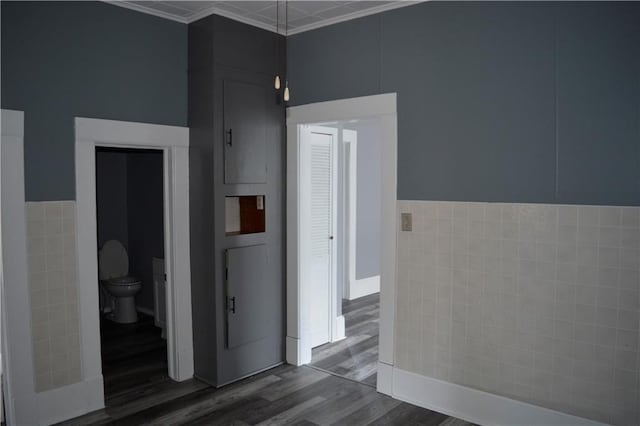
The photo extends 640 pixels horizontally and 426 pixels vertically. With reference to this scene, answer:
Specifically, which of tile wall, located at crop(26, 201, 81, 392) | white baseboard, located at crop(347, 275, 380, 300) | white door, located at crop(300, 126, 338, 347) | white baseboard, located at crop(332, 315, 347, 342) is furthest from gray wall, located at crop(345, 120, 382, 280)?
tile wall, located at crop(26, 201, 81, 392)

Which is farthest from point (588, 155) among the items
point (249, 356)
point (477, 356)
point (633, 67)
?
point (249, 356)

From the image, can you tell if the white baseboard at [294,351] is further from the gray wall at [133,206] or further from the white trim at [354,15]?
the white trim at [354,15]

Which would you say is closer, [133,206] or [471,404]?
[471,404]

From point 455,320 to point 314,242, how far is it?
69.3 inches

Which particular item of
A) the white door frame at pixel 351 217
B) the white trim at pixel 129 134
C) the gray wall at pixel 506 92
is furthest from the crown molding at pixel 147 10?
the white door frame at pixel 351 217

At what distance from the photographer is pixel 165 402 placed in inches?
143

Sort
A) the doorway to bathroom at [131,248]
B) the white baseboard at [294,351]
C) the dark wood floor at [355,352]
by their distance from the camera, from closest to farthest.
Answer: the dark wood floor at [355,352] < the white baseboard at [294,351] < the doorway to bathroom at [131,248]

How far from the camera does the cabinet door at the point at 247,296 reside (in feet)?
13.0

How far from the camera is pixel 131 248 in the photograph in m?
5.89

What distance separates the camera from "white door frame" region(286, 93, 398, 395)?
146 inches

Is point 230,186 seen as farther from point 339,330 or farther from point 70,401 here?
point 339,330

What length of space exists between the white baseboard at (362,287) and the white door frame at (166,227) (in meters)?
3.06

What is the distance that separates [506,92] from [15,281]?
127 inches

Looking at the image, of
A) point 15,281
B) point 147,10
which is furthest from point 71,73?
point 15,281
